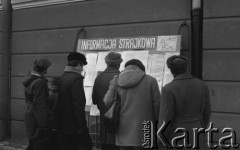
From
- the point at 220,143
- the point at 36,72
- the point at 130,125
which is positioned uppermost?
the point at 36,72

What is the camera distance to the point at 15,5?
27.0 ft

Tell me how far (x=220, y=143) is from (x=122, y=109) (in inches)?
73.5

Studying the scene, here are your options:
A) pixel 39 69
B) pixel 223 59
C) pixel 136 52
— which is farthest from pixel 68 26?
pixel 223 59

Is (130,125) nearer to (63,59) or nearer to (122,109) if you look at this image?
(122,109)

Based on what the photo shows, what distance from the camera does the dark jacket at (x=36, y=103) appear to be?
4910mm

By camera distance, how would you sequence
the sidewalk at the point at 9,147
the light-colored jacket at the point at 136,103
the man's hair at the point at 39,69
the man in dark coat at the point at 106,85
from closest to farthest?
the light-colored jacket at the point at 136,103 → the man in dark coat at the point at 106,85 → the man's hair at the point at 39,69 → the sidewalk at the point at 9,147

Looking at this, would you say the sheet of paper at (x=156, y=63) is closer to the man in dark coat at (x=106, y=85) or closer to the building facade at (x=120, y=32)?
the building facade at (x=120, y=32)

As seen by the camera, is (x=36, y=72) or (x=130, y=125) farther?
(x=36, y=72)

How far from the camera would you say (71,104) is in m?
4.75

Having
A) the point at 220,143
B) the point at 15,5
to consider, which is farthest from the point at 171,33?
the point at 15,5

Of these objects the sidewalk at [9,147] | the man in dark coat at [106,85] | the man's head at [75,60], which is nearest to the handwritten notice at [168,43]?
the man in dark coat at [106,85]

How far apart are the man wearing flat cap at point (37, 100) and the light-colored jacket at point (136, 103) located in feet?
3.56

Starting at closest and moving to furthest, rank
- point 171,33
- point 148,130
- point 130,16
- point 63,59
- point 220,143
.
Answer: point 148,130
point 220,143
point 171,33
point 130,16
point 63,59

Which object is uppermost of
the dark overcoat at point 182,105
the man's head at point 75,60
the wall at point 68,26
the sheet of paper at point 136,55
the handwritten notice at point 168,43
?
the wall at point 68,26
